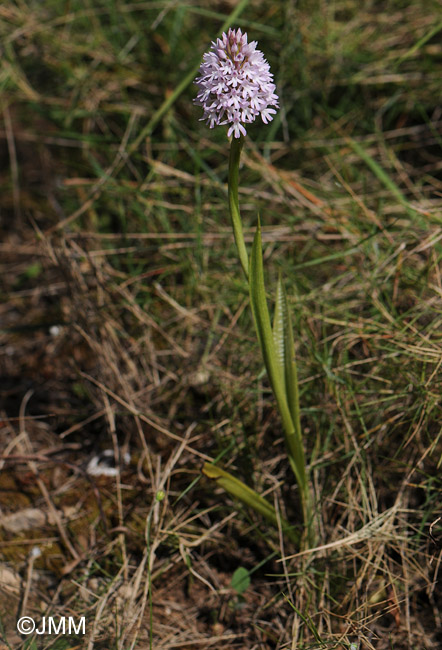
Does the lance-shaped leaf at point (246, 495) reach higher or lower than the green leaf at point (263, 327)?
lower

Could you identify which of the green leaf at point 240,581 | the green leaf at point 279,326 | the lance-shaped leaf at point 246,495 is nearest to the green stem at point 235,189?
the green leaf at point 279,326

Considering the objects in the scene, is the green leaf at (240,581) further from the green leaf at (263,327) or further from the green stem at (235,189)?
the green stem at (235,189)

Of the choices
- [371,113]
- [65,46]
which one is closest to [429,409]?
[371,113]

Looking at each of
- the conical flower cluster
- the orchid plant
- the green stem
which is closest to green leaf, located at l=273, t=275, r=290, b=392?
the orchid plant

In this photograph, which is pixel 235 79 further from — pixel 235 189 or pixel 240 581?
pixel 240 581

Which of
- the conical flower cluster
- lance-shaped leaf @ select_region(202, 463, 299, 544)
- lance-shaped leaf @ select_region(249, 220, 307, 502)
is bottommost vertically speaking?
lance-shaped leaf @ select_region(202, 463, 299, 544)

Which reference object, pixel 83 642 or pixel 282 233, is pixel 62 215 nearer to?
→ pixel 282 233

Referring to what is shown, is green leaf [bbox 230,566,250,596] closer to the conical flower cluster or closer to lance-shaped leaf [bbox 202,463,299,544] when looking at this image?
lance-shaped leaf [bbox 202,463,299,544]
